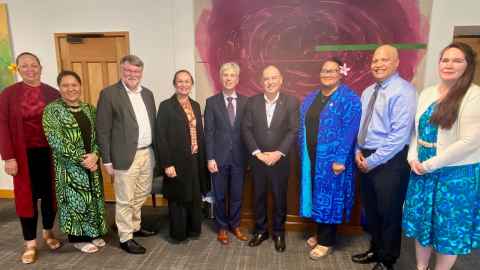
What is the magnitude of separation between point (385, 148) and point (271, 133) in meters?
0.78

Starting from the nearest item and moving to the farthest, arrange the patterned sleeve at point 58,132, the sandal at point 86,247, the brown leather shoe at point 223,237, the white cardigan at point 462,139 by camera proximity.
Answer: the white cardigan at point 462,139 < the patterned sleeve at point 58,132 < the sandal at point 86,247 < the brown leather shoe at point 223,237

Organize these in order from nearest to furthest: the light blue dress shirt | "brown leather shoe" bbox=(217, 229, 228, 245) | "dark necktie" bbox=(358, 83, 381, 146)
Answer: the light blue dress shirt
"dark necktie" bbox=(358, 83, 381, 146)
"brown leather shoe" bbox=(217, 229, 228, 245)

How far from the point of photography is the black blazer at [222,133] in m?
2.34

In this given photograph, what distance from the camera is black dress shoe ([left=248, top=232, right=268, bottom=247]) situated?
2.47 meters

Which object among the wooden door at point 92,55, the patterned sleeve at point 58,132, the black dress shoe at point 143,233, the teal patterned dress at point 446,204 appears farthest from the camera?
the wooden door at point 92,55

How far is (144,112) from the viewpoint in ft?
7.52

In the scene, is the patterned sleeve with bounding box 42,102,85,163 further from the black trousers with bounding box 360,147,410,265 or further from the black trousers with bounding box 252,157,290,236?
the black trousers with bounding box 360,147,410,265

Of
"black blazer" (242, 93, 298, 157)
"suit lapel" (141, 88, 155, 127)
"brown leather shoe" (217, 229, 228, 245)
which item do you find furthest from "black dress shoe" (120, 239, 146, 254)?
"black blazer" (242, 93, 298, 157)

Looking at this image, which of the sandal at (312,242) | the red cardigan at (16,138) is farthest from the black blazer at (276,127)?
the red cardigan at (16,138)

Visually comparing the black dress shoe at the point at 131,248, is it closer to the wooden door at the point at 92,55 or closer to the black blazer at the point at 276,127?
the black blazer at the point at 276,127

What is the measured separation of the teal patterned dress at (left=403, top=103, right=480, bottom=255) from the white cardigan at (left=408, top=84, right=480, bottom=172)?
42 millimetres

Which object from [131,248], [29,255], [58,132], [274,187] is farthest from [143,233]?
[274,187]

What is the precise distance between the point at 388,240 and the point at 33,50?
385 centimetres

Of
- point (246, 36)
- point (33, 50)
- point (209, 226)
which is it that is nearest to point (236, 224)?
point (209, 226)
